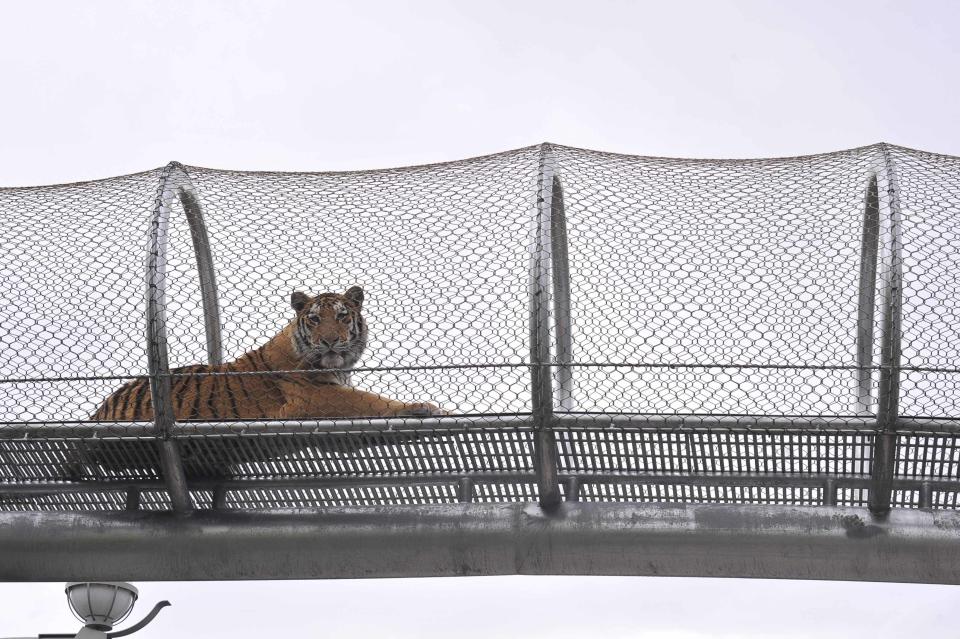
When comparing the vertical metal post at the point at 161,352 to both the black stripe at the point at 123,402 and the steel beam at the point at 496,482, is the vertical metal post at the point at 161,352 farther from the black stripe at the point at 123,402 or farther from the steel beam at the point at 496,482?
the black stripe at the point at 123,402

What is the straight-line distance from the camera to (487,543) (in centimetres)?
806

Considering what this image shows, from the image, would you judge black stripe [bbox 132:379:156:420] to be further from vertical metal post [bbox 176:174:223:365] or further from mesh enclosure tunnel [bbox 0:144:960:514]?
vertical metal post [bbox 176:174:223:365]

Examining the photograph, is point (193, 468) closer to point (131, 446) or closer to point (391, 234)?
point (131, 446)

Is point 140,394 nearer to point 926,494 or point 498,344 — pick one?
point 498,344

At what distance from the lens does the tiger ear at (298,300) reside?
8.28 meters

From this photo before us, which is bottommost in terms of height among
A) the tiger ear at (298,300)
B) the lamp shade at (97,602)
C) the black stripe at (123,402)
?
the lamp shade at (97,602)

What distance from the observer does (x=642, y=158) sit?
9.30 m

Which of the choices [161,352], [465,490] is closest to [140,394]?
[161,352]

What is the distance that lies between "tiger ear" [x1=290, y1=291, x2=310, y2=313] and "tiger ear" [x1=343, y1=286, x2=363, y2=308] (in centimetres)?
27

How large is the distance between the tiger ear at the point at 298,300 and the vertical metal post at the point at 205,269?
54 cm

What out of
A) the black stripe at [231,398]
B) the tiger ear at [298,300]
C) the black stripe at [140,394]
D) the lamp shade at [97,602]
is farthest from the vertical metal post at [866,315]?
the lamp shade at [97,602]

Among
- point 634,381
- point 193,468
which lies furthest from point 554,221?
point 193,468

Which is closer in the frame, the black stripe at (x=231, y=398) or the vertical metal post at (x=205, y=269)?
the black stripe at (x=231, y=398)

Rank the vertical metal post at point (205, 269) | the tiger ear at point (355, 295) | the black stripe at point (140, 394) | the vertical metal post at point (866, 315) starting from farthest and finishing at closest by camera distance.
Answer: the black stripe at point (140, 394)
the vertical metal post at point (205, 269)
the tiger ear at point (355, 295)
the vertical metal post at point (866, 315)
